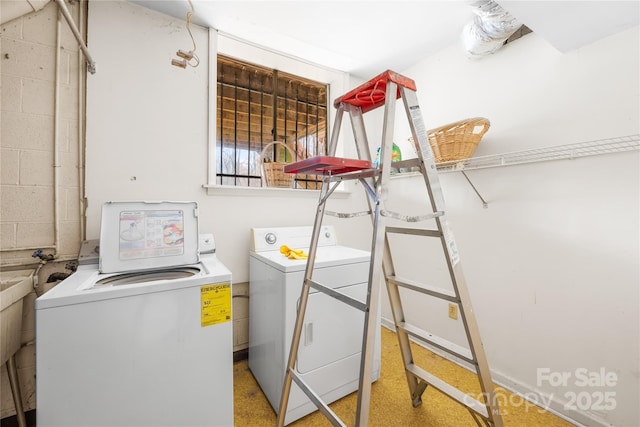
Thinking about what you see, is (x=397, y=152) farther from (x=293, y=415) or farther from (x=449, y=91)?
(x=293, y=415)

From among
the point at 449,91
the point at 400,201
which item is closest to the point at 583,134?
the point at 449,91

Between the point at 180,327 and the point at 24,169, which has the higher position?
the point at 24,169

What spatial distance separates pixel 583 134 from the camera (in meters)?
1.36

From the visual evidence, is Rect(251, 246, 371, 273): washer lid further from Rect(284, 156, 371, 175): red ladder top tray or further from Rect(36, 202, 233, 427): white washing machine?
Rect(284, 156, 371, 175): red ladder top tray

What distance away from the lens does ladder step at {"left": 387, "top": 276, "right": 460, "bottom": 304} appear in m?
1.08

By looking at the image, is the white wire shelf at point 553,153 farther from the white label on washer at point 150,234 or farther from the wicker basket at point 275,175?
the white label on washer at point 150,234

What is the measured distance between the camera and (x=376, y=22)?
1.78m

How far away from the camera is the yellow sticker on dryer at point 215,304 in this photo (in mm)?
1144

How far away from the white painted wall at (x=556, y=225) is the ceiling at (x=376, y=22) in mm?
178

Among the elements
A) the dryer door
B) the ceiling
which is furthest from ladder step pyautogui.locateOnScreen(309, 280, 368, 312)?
the ceiling

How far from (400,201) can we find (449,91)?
923 millimetres

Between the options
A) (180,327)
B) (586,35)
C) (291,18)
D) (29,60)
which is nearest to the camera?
(180,327)

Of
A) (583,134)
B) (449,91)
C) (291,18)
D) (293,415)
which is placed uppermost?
(291,18)

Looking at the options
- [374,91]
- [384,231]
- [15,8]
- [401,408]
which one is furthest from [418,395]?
[15,8]
